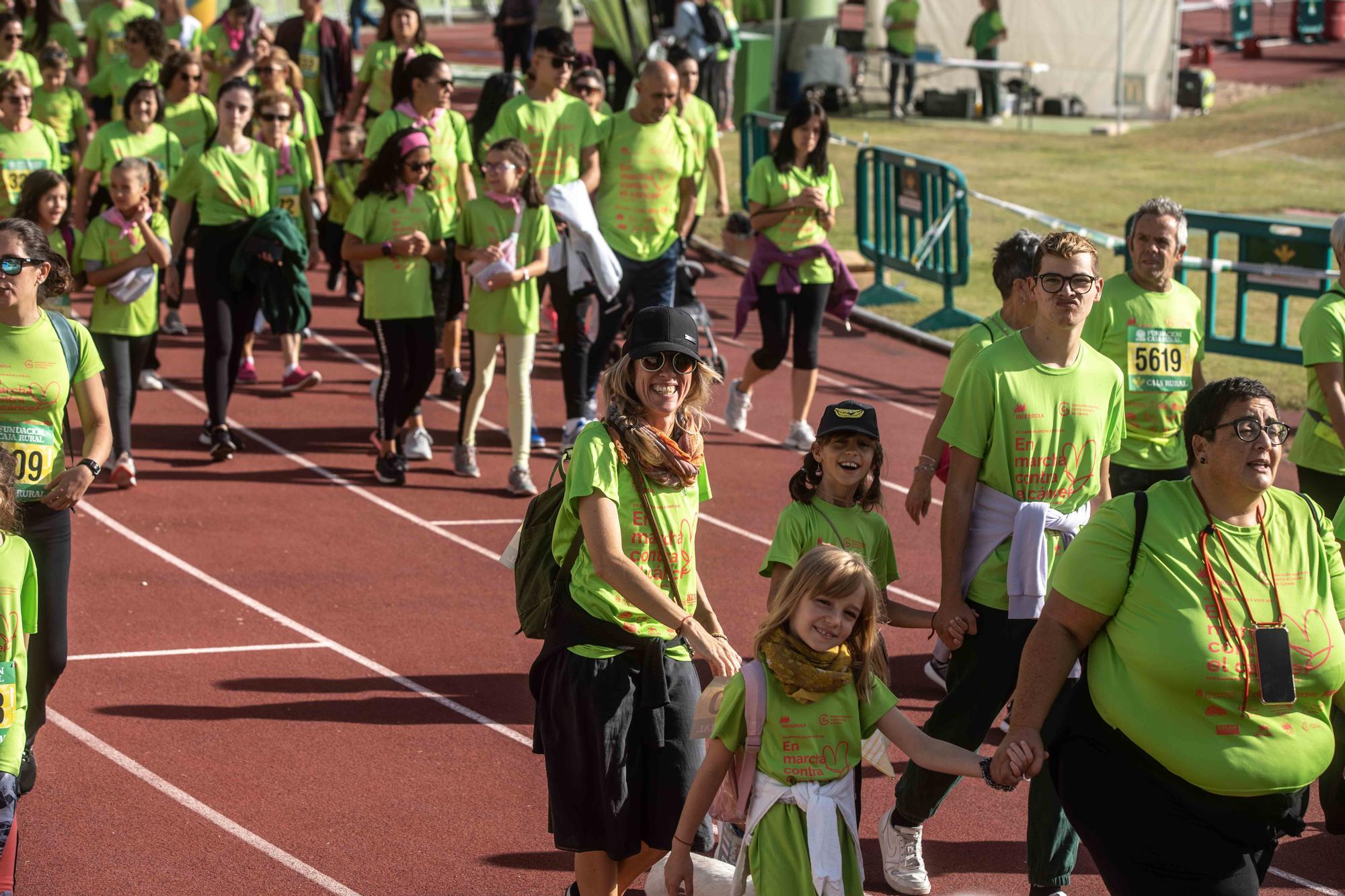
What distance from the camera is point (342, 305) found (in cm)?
1543

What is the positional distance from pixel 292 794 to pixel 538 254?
14.8ft

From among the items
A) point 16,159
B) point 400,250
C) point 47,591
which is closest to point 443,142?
point 400,250

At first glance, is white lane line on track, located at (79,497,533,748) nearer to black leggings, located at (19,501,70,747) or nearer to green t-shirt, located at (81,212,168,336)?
green t-shirt, located at (81,212,168,336)

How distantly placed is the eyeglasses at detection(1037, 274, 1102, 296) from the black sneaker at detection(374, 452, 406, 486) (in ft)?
19.3

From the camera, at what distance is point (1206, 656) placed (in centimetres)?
415

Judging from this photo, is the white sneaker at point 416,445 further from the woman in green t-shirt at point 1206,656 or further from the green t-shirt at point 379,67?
the woman in green t-shirt at point 1206,656

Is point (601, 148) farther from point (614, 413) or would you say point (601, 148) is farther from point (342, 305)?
point (614, 413)

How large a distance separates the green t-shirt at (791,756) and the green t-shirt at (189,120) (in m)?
9.80

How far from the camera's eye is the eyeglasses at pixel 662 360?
501 centimetres

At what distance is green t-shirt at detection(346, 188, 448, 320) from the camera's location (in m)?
10.2

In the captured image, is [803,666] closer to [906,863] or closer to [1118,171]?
[906,863]

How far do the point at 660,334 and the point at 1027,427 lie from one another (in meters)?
1.34

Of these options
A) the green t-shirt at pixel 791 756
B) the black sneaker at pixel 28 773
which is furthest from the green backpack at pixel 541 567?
the black sneaker at pixel 28 773

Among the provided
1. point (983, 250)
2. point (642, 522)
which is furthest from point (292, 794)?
point (983, 250)
